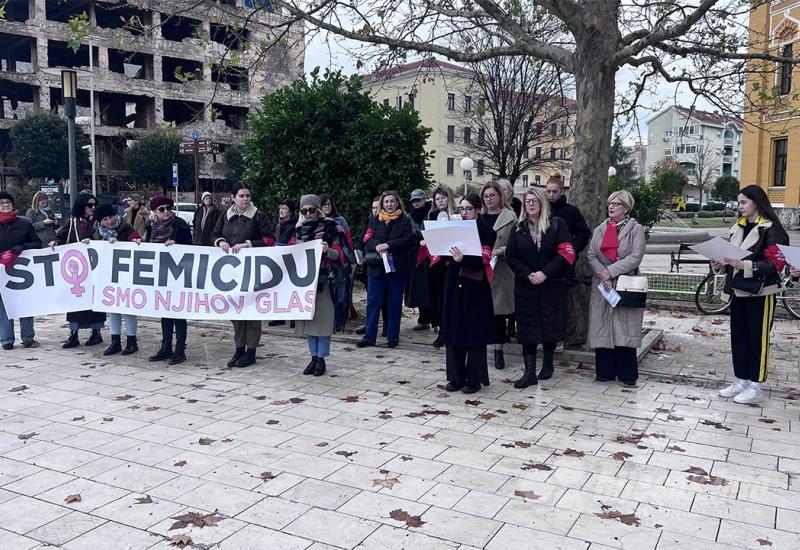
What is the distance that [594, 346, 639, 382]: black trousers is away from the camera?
7328 mm

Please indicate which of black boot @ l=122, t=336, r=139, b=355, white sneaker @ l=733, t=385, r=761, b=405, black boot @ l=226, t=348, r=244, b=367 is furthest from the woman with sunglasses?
white sneaker @ l=733, t=385, r=761, b=405

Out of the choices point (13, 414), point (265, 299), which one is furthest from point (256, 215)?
point (13, 414)

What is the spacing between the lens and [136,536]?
12.9ft

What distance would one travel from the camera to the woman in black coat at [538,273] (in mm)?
7066

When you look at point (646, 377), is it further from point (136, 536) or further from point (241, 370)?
point (136, 536)

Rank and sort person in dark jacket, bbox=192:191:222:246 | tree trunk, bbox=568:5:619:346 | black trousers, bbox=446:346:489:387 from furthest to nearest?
person in dark jacket, bbox=192:191:222:246 → tree trunk, bbox=568:5:619:346 → black trousers, bbox=446:346:489:387

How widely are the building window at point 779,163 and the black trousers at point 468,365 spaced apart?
124 ft

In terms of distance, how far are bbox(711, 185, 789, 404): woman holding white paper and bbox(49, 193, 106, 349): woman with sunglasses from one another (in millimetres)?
7579

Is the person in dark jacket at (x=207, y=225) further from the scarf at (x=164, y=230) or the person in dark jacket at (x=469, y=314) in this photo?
the person in dark jacket at (x=469, y=314)

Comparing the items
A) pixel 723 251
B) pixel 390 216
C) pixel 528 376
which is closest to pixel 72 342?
pixel 390 216

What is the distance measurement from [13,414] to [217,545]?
3.59m

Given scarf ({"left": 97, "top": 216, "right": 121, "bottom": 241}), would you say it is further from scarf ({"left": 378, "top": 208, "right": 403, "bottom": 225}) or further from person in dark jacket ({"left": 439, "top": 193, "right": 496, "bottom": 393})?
person in dark jacket ({"left": 439, "top": 193, "right": 496, "bottom": 393})

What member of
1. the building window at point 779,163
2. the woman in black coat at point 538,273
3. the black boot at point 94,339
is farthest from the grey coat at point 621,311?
the building window at point 779,163

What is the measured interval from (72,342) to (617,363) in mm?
7052
